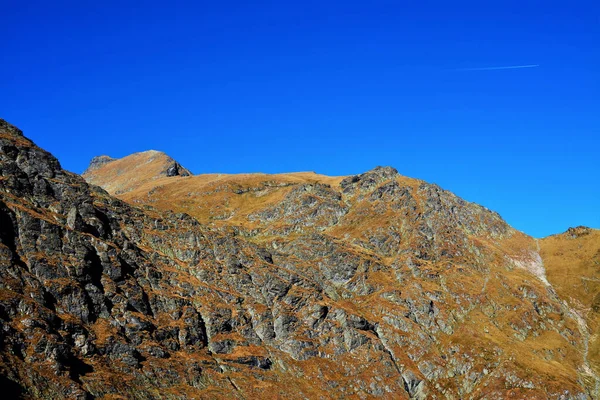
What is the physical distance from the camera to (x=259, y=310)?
141 metres

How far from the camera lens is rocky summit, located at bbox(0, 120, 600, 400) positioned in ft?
339

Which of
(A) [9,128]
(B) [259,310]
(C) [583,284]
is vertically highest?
(C) [583,284]

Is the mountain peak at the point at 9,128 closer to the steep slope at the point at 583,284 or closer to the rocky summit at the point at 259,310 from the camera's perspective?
the rocky summit at the point at 259,310

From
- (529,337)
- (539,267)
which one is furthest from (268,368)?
(539,267)

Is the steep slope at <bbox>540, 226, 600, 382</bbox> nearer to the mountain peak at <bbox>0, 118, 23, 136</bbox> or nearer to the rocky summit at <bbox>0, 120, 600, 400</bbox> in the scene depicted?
the rocky summit at <bbox>0, 120, 600, 400</bbox>

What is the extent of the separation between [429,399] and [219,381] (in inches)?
2169

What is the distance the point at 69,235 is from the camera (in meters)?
123

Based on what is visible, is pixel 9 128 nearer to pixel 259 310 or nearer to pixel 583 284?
pixel 259 310

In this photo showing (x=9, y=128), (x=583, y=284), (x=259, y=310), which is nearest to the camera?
(x=259, y=310)

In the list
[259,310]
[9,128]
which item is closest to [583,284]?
[259,310]

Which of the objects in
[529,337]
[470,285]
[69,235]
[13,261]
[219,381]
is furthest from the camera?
[470,285]

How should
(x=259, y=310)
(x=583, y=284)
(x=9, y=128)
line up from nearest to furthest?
(x=259, y=310) < (x=9, y=128) < (x=583, y=284)

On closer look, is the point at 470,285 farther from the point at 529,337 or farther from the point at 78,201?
the point at 78,201

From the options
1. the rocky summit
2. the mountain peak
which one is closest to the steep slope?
the rocky summit
